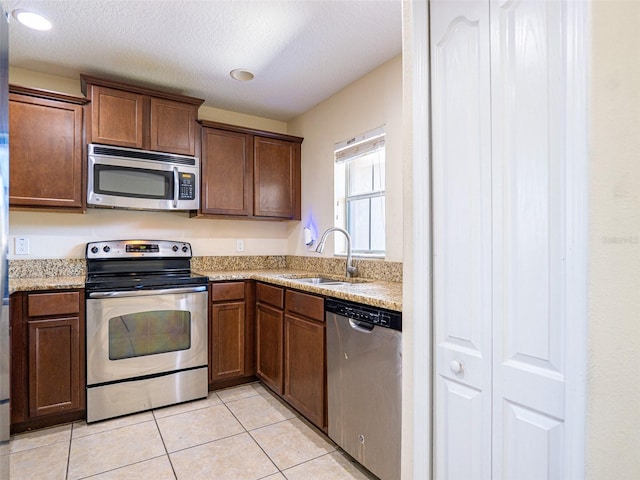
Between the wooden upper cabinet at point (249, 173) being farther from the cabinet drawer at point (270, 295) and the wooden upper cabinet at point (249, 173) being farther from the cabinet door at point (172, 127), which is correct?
the cabinet drawer at point (270, 295)

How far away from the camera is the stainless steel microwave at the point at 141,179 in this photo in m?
2.58

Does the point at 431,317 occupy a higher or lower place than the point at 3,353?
higher

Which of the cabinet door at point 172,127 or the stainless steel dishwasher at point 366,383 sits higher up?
the cabinet door at point 172,127

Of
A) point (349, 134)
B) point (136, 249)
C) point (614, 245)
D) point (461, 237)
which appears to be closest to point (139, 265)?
point (136, 249)

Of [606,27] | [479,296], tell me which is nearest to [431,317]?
[479,296]

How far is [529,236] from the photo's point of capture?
865mm

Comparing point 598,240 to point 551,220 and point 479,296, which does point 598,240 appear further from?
point 479,296

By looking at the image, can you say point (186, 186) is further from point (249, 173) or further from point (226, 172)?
point (249, 173)

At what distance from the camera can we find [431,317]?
1.09 m

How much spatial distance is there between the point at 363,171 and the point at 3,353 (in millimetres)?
2385

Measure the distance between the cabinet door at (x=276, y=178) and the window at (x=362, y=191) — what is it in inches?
23.9

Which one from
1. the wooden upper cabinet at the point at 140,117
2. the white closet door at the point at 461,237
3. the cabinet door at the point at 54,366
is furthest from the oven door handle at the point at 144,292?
the white closet door at the point at 461,237

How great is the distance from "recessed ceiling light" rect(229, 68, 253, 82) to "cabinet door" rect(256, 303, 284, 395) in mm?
1761

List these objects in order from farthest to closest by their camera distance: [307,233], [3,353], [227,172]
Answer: [307,233] → [227,172] → [3,353]
